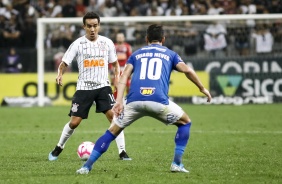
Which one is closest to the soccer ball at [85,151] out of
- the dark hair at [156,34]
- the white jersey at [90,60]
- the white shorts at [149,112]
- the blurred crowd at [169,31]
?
the white jersey at [90,60]

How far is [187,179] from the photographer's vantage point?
9.91 m

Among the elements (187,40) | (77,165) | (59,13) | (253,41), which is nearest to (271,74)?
(253,41)

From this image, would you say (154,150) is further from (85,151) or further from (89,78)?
(89,78)

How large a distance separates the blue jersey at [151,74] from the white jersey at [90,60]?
7.41 ft

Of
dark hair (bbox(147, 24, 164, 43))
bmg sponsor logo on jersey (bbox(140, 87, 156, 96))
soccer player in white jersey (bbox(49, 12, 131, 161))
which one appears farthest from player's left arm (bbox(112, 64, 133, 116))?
soccer player in white jersey (bbox(49, 12, 131, 161))

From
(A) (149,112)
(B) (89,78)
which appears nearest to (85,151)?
(B) (89,78)

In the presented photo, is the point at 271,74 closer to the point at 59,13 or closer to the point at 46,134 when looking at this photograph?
the point at 59,13

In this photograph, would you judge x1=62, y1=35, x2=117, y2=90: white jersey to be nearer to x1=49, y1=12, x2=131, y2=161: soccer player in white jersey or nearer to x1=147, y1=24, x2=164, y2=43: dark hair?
x1=49, y1=12, x2=131, y2=161: soccer player in white jersey

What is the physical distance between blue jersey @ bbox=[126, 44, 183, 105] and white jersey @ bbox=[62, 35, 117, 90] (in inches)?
89.0

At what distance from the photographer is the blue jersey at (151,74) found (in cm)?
1016

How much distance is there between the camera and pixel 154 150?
45.7ft

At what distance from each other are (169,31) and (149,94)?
16.8m

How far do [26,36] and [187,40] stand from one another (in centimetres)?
638

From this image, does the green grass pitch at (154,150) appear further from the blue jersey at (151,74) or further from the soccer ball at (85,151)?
the blue jersey at (151,74)
